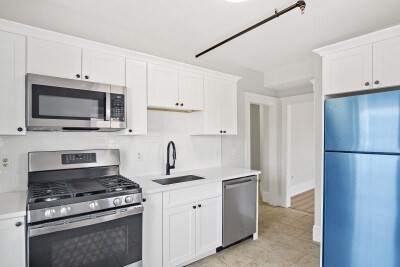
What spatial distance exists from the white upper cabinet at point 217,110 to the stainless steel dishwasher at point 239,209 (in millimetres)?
774

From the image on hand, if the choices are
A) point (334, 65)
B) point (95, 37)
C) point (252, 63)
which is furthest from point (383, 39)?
point (95, 37)

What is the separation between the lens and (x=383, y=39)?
2.12 meters

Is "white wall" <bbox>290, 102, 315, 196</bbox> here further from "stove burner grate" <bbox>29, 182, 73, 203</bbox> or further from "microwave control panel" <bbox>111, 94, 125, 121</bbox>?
"stove burner grate" <bbox>29, 182, 73, 203</bbox>

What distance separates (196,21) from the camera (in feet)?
8.30

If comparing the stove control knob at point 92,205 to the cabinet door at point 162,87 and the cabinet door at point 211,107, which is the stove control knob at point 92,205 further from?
the cabinet door at point 211,107

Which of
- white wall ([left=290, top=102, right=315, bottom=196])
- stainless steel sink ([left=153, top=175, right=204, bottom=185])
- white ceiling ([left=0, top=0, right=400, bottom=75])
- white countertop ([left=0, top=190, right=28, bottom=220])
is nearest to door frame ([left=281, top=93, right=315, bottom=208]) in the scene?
white wall ([left=290, top=102, right=315, bottom=196])

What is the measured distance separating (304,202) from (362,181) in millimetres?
3108

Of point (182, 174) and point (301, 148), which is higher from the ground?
point (301, 148)

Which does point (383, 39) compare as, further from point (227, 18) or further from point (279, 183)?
point (279, 183)

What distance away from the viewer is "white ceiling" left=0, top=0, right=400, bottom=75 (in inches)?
85.7

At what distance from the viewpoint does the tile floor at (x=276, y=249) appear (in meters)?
2.64

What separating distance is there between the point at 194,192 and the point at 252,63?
2488mm

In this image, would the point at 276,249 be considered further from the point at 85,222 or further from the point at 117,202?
the point at 85,222

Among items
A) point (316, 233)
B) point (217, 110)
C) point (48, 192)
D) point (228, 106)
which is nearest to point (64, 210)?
point (48, 192)
